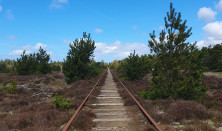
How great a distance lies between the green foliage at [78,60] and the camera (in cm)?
1724

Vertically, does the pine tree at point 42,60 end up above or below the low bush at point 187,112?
above

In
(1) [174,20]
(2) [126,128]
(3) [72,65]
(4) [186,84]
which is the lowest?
(2) [126,128]

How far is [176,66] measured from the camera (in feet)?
25.8

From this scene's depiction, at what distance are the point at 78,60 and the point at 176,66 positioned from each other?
36.5ft

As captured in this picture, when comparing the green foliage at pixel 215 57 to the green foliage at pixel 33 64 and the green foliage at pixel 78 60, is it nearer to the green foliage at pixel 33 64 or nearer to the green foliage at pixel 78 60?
the green foliage at pixel 78 60

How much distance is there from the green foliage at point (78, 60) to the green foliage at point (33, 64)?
38.3ft

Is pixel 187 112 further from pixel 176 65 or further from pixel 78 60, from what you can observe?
pixel 78 60

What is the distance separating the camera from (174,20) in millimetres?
8266

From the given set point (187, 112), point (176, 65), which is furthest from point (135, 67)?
point (187, 112)

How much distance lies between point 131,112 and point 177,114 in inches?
69.2

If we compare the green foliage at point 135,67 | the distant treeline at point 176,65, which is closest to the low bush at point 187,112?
the distant treeline at point 176,65

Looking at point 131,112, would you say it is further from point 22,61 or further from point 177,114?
point 22,61

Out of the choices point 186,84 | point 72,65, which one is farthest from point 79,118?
point 72,65

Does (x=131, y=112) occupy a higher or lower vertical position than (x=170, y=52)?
lower
